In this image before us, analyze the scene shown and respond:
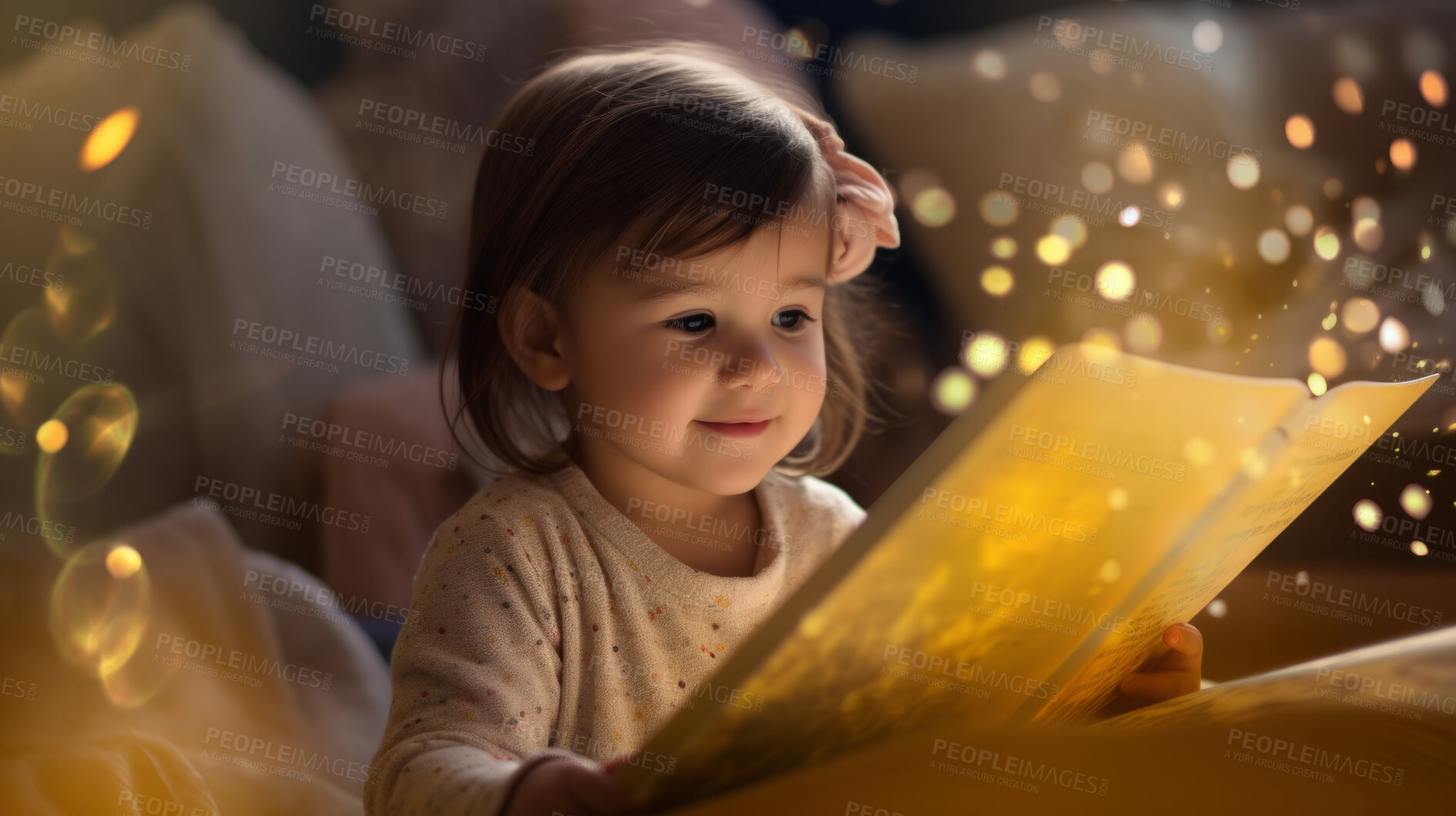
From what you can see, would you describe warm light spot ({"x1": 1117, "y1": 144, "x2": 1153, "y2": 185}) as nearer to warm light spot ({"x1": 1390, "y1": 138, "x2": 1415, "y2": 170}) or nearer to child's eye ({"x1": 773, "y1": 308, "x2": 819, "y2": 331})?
warm light spot ({"x1": 1390, "y1": 138, "x2": 1415, "y2": 170})

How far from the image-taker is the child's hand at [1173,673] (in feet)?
2.05

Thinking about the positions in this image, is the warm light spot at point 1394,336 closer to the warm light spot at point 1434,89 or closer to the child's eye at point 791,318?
the warm light spot at point 1434,89

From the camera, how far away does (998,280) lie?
46.8 inches

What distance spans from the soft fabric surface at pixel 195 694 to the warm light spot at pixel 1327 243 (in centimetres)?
95

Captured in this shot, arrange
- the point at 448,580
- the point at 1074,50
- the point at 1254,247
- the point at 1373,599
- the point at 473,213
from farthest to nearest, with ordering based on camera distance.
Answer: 1. the point at 1074,50
2. the point at 1254,247
3. the point at 1373,599
4. the point at 473,213
5. the point at 448,580

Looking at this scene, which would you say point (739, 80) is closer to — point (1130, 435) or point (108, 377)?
point (1130, 435)

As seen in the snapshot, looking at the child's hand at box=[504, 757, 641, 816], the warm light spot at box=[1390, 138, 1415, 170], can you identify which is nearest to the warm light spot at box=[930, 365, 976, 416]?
the warm light spot at box=[1390, 138, 1415, 170]

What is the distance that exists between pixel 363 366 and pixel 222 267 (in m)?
0.18

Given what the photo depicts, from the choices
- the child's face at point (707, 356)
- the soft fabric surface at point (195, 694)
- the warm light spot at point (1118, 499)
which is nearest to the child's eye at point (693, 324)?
the child's face at point (707, 356)

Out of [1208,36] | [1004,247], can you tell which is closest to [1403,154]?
[1208,36]

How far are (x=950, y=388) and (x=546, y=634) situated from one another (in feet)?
2.34

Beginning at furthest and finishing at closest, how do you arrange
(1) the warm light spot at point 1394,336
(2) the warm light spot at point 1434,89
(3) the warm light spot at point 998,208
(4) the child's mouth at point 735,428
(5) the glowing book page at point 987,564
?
(3) the warm light spot at point 998,208, (2) the warm light spot at point 1434,89, (1) the warm light spot at point 1394,336, (4) the child's mouth at point 735,428, (5) the glowing book page at point 987,564

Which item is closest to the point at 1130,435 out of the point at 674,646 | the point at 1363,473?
the point at 674,646

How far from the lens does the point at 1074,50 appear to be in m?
1.14
